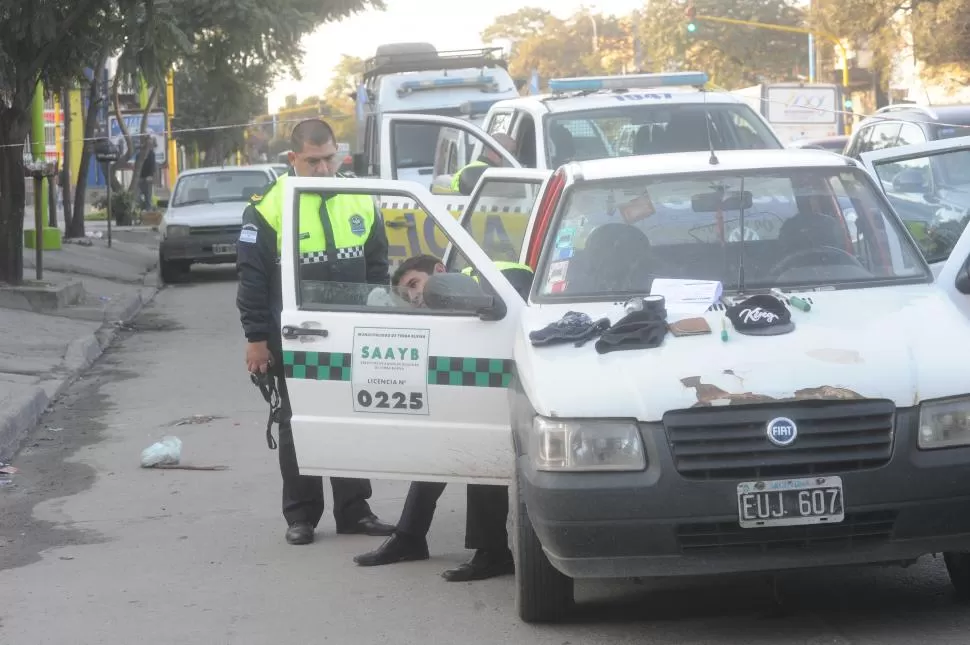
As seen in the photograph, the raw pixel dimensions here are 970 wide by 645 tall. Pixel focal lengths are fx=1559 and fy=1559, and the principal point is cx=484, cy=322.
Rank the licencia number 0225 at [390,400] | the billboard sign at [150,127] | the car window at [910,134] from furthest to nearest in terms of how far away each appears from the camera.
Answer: the billboard sign at [150,127]
the car window at [910,134]
the licencia number 0225 at [390,400]

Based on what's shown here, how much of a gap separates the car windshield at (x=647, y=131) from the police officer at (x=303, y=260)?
4.47 m

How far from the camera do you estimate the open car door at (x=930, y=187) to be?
7.88 meters

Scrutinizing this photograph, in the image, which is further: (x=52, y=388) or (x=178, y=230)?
(x=178, y=230)

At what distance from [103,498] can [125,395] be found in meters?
3.88

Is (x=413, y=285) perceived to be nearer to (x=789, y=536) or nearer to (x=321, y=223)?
(x=321, y=223)

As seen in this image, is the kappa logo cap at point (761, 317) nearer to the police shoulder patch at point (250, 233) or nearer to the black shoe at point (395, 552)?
the black shoe at point (395, 552)

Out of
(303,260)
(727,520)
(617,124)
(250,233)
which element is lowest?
(727,520)

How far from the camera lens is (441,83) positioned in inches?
859

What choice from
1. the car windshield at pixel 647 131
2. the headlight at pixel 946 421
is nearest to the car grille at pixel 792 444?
the headlight at pixel 946 421

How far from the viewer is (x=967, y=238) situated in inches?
257

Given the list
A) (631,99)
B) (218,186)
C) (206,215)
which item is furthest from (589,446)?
(218,186)

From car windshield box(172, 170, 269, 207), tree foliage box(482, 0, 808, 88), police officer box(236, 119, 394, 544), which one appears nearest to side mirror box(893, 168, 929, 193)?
police officer box(236, 119, 394, 544)

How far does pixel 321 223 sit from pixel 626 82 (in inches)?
241

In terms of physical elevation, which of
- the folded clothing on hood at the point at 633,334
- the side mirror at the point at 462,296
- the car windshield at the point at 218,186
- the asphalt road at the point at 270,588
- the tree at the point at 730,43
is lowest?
the asphalt road at the point at 270,588
